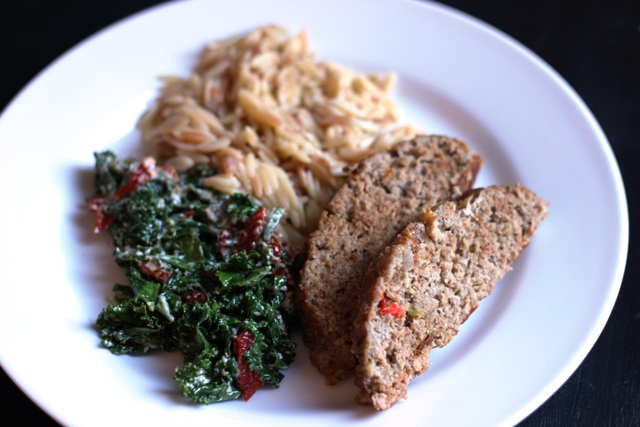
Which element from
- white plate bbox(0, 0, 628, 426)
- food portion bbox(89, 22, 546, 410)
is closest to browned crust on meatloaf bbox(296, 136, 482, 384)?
food portion bbox(89, 22, 546, 410)

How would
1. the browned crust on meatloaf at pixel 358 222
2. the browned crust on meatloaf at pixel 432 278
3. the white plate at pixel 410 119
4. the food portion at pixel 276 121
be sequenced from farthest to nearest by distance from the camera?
1. the food portion at pixel 276 121
2. the browned crust on meatloaf at pixel 358 222
3. the white plate at pixel 410 119
4. the browned crust on meatloaf at pixel 432 278

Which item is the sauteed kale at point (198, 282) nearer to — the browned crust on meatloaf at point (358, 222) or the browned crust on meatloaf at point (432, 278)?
the browned crust on meatloaf at point (358, 222)

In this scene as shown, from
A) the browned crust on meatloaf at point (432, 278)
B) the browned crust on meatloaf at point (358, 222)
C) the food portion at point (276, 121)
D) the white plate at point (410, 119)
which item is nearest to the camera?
the browned crust on meatloaf at point (432, 278)

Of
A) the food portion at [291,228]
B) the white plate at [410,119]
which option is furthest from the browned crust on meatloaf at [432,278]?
the white plate at [410,119]

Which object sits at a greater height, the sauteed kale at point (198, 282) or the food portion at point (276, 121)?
the food portion at point (276, 121)

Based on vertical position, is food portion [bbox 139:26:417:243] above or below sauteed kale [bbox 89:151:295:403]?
above

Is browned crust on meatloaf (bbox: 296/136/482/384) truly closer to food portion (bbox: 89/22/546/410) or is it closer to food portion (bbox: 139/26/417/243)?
food portion (bbox: 89/22/546/410)
